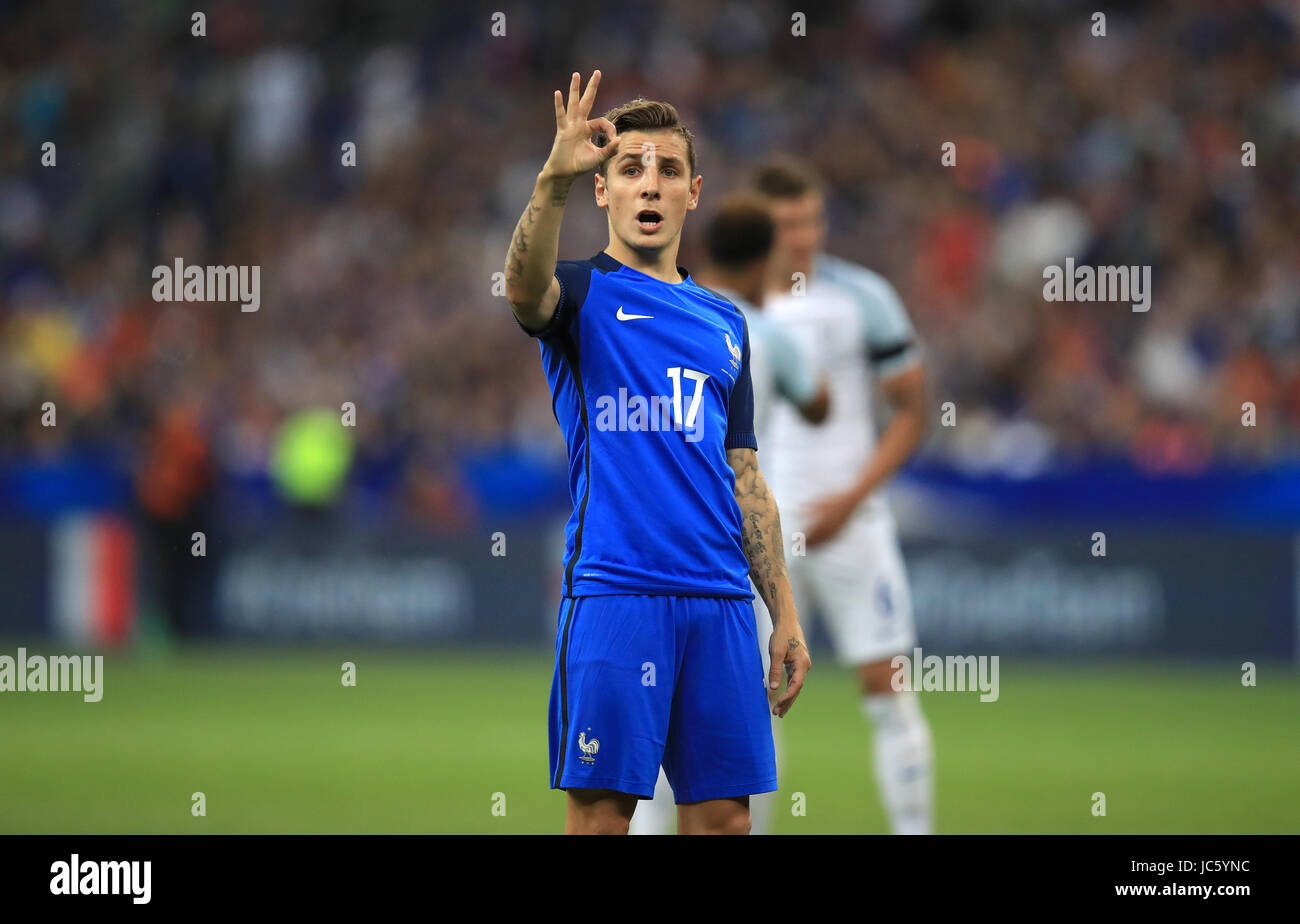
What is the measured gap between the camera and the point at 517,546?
15.1m

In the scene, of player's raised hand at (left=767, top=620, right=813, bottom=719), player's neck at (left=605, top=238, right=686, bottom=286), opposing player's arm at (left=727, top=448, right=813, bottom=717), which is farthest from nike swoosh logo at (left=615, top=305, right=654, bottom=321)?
player's raised hand at (left=767, top=620, right=813, bottom=719)

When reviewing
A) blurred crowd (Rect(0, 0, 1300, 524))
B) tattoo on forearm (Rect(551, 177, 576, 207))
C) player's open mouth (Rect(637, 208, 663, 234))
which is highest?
blurred crowd (Rect(0, 0, 1300, 524))

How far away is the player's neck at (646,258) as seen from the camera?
4340mm

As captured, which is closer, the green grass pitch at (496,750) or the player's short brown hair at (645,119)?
the player's short brown hair at (645,119)

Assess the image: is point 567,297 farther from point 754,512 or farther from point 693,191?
point 754,512

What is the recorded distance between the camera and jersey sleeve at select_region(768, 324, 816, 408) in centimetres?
614

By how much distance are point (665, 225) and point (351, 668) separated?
35.1 ft

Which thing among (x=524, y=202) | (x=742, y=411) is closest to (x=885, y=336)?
(x=742, y=411)

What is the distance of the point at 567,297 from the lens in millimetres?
4215

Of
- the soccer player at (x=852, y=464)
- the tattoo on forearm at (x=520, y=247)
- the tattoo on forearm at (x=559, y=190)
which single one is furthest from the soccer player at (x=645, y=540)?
the soccer player at (x=852, y=464)

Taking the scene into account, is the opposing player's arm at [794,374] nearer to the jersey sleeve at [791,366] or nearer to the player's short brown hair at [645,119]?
the jersey sleeve at [791,366]

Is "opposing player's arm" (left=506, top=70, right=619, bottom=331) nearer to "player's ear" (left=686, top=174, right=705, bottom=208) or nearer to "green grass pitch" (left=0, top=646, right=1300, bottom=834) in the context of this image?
"player's ear" (left=686, top=174, right=705, bottom=208)

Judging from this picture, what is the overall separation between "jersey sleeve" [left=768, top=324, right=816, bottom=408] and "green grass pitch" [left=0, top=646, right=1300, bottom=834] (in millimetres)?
2273
